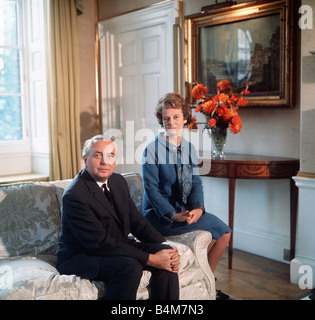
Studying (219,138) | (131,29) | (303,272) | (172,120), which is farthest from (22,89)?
(303,272)

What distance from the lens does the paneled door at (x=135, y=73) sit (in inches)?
182

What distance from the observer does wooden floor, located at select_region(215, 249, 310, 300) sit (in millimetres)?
3090

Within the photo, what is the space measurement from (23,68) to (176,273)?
3.63 m

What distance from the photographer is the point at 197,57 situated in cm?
434

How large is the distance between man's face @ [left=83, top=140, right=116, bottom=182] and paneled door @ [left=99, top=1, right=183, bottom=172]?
8.18 ft

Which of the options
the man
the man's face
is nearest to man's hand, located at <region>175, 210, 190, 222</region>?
the man

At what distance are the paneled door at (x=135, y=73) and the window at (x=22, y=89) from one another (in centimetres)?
84

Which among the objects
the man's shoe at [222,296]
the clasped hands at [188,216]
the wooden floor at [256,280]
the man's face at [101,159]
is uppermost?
the man's face at [101,159]

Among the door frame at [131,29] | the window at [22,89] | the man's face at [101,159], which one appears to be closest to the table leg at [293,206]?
the door frame at [131,29]

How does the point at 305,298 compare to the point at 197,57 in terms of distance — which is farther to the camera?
the point at 197,57

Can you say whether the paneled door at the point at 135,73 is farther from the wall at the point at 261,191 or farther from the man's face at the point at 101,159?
the man's face at the point at 101,159

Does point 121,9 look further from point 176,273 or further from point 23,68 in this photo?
point 176,273

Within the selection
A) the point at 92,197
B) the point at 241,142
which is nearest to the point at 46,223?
the point at 92,197

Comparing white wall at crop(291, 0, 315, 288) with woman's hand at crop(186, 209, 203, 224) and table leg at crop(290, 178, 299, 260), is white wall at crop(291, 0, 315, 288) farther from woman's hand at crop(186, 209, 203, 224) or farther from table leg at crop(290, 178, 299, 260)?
woman's hand at crop(186, 209, 203, 224)
